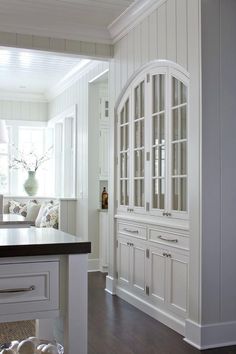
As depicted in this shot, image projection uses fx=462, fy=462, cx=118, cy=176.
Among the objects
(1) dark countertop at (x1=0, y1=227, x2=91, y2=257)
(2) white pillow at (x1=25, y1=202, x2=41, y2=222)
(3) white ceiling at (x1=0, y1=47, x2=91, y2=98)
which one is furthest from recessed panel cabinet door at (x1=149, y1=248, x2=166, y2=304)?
(2) white pillow at (x1=25, y1=202, x2=41, y2=222)

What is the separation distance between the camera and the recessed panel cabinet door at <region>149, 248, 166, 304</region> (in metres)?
4.00

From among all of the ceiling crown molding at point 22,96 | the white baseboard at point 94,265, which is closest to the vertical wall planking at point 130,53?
the white baseboard at point 94,265

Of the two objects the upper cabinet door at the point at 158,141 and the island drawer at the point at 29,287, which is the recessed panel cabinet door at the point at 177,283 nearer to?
the upper cabinet door at the point at 158,141

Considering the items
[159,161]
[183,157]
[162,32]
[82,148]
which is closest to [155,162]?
[159,161]

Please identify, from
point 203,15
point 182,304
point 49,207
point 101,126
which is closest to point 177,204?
point 182,304

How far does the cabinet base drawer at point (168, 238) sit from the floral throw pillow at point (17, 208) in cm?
439

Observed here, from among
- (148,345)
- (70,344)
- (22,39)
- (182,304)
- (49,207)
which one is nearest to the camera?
(70,344)

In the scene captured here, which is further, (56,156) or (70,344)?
(56,156)

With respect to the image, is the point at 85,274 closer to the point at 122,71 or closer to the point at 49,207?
the point at 122,71

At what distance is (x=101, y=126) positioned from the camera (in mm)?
6664

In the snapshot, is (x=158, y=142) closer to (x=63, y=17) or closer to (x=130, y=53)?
(x=130, y=53)

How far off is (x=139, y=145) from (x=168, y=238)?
1.10 metres

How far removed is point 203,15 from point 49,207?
4.53m

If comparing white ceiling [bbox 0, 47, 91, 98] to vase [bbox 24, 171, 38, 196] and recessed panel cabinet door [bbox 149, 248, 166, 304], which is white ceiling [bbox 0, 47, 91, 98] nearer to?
vase [bbox 24, 171, 38, 196]
